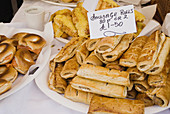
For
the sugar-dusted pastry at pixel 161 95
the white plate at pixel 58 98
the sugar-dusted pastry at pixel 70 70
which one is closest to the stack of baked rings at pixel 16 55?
the white plate at pixel 58 98

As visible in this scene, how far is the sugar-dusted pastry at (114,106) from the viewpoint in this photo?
748 millimetres

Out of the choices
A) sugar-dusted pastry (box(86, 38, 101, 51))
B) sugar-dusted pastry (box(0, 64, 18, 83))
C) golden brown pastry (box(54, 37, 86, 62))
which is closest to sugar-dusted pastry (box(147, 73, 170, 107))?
sugar-dusted pastry (box(86, 38, 101, 51))

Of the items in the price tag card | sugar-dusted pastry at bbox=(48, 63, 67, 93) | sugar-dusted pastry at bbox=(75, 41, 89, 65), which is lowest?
sugar-dusted pastry at bbox=(48, 63, 67, 93)

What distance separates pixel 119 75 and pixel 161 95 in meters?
0.19

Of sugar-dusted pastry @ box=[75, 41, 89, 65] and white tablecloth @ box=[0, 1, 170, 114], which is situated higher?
sugar-dusted pastry @ box=[75, 41, 89, 65]

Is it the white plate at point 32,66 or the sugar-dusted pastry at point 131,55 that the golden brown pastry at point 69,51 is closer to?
the white plate at point 32,66

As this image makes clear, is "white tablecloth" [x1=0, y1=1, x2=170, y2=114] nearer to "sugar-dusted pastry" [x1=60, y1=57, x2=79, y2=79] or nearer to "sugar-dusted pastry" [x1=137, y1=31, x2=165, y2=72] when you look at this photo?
"sugar-dusted pastry" [x1=60, y1=57, x2=79, y2=79]

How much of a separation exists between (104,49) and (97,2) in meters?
0.28

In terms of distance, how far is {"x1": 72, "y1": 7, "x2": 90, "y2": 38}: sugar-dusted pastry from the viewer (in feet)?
4.23

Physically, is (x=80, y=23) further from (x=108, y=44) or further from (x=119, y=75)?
(x=119, y=75)

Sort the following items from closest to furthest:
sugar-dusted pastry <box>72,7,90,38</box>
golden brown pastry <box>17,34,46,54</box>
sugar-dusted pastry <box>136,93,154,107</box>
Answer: sugar-dusted pastry <box>136,93,154,107</box>
golden brown pastry <box>17,34,46,54</box>
sugar-dusted pastry <box>72,7,90,38</box>

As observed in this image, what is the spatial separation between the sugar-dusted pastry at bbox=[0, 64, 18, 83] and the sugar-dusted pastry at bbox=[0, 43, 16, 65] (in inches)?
1.3

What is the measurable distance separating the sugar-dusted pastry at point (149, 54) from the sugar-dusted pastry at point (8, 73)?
0.64 metres

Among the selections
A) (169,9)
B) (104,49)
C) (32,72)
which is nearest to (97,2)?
(104,49)
